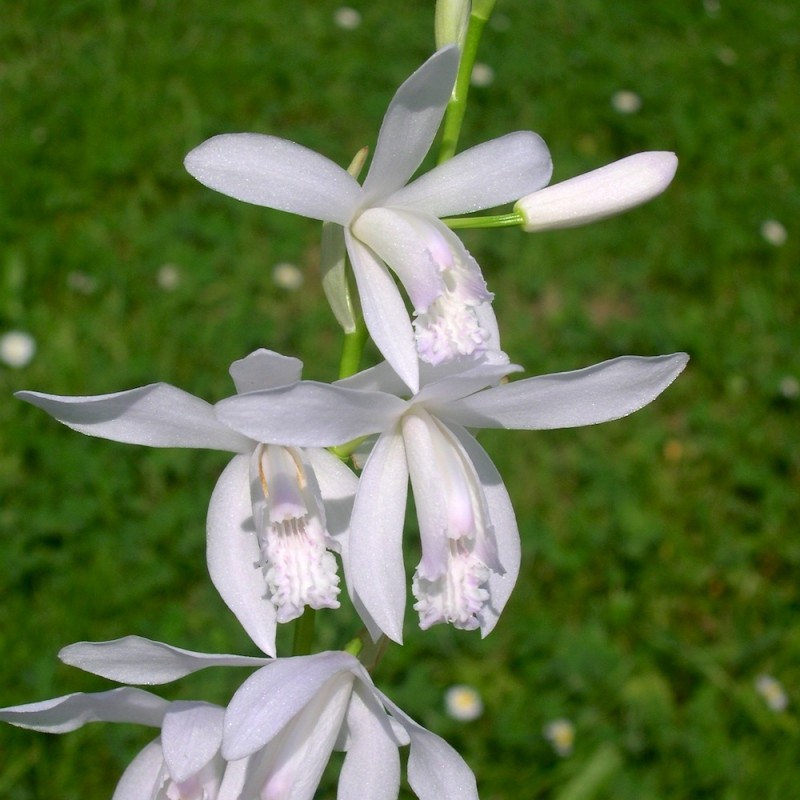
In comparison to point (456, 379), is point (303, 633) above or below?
below

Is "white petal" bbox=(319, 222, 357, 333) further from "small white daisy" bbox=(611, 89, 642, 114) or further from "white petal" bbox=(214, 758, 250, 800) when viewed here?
"small white daisy" bbox=(611, 89, 642, 114)

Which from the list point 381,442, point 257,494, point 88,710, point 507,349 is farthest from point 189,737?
point 507,349

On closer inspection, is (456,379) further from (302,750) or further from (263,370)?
(302,750)

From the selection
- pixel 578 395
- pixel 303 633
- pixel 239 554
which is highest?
pixel 578 395

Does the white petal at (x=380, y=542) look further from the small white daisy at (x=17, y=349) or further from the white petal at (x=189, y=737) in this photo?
the small white daisy at (x=17, y=349)

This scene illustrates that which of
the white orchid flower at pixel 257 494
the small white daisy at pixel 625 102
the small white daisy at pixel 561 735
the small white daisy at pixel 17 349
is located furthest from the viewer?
the small white daisy at pixel 625 102

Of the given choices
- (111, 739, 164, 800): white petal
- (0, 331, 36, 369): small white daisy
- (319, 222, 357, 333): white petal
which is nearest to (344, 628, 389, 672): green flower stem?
(111, 739, 164, 800): white petal

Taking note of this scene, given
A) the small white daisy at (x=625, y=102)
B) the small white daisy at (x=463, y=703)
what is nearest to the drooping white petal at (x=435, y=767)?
the small white daisy at (x=463, y=703)
